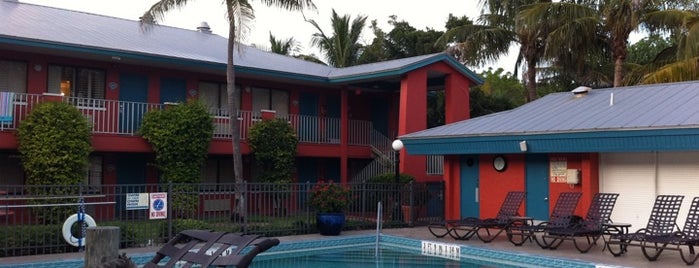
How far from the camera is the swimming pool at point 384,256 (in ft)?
44.6

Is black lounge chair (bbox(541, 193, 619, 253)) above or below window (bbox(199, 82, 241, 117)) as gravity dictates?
below

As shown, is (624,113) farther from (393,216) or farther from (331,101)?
(331,101)

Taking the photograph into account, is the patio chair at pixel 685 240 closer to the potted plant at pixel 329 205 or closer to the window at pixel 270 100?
the potted plant at pixel 329 205

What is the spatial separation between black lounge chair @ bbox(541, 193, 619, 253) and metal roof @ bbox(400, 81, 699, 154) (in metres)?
1.17

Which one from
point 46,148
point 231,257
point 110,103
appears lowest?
point 231,257

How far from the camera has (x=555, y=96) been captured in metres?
20.8

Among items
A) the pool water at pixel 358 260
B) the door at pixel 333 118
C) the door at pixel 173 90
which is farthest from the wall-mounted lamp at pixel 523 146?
the door at pixel 173 90

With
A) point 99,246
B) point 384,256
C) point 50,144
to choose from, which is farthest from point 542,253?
point 50,144

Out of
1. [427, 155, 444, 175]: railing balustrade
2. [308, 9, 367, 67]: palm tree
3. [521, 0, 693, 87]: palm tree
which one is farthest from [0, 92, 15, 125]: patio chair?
[308, 9, 367, 67]: palm tree

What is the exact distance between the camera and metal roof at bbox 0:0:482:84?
1812 centimetres

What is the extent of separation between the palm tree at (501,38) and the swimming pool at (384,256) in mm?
13177

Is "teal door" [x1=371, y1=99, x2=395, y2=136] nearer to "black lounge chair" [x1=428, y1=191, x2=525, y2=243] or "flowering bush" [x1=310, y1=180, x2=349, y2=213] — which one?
"black lounge chair" [x1=428, y1=191, x2=525, y2=243]

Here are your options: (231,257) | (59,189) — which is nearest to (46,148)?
(59,189)

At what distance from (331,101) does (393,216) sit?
24.9ft
